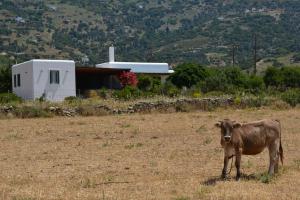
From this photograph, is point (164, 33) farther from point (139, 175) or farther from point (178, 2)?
point (139, 175)

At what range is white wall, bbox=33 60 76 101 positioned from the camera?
163 feet

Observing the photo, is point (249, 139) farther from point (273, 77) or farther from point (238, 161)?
point (273, 77)

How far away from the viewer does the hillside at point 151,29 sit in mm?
120500

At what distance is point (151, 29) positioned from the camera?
15538 centimetres

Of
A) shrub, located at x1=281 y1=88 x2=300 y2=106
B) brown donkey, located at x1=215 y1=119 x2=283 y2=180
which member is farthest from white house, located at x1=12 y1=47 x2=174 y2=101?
brown donkey, located at x1=215 y1=119 x2=283 y2=180

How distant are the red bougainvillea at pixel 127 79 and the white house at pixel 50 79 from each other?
23.1ft

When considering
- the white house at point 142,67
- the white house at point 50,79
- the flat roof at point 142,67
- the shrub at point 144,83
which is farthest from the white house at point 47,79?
the white house at point 142,67

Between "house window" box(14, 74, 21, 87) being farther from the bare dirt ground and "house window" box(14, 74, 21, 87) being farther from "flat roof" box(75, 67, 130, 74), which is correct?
the bare dirt ground

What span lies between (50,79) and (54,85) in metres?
0.63

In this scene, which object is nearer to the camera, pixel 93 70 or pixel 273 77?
pixel 93 70

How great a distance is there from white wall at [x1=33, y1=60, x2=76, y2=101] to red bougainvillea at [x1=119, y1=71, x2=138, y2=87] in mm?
7038

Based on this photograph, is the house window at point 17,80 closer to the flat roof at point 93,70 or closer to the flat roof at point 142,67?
the flat roof at point 93,70

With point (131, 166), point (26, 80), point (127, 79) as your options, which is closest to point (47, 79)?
point (26, 80)

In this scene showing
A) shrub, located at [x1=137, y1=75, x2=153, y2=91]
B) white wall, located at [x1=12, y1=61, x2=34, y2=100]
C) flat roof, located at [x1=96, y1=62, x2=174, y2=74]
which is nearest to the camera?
white wall, located at [x1=12, y1=61, x2=34, y2=100]
